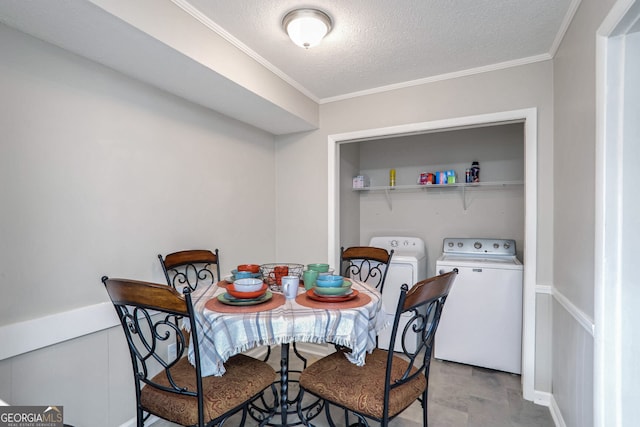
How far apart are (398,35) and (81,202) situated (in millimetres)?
2028

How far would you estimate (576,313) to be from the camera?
60.7 inches

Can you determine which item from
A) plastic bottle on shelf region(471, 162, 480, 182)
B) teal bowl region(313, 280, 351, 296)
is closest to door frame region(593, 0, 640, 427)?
teal bowl region(313, 280, 351, 296)

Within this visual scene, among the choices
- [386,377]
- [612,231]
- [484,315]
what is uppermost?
[612,231]

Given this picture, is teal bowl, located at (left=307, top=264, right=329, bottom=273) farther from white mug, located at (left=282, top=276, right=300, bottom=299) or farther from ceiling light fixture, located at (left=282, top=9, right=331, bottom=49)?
ceiling light fixture, located at (left=282, top=9, right=331, bottom=49)

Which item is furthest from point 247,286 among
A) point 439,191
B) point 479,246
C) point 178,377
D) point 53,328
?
point 439,191

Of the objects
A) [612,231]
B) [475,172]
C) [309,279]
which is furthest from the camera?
[475,172]

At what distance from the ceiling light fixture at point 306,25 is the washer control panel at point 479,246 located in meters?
2.30

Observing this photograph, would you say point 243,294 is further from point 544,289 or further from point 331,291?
point 544,289

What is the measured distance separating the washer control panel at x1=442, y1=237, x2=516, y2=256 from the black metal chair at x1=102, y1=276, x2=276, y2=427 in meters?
2.27

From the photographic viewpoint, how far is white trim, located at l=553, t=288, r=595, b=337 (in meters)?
1.36

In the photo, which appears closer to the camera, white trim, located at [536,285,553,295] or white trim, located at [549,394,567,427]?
white trim, located at [549,394,567,427]

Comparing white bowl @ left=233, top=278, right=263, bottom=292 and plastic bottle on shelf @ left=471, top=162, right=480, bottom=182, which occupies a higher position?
plastic bottle on shelf @ left=471, top=162, right=480, bottom=182

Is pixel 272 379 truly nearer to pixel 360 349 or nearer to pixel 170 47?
pixel 360 349

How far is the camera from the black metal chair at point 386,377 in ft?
4.13
